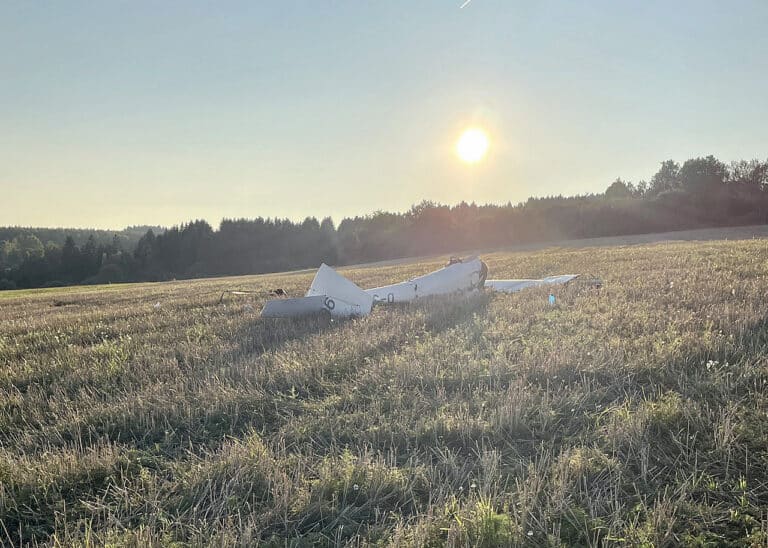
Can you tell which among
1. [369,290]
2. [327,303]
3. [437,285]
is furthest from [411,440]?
[437,285]

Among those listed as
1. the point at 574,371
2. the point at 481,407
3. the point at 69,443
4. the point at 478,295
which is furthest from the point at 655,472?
the point at 478,295

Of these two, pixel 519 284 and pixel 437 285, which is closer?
pixel 437 285

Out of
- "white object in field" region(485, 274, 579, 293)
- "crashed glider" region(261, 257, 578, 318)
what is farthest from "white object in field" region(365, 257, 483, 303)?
"white object in field" region(485, 274, 579, 293)

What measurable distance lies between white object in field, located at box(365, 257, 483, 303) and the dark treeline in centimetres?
5198

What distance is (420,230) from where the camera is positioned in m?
67.4

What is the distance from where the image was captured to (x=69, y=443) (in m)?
2.95

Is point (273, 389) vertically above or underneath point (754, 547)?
above

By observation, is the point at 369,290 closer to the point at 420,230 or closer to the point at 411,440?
the point at 411,440

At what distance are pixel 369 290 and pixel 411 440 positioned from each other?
20.5 feet

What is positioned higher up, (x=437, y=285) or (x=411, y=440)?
(x=437, y=285)

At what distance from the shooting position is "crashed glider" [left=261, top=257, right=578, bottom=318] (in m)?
7.44

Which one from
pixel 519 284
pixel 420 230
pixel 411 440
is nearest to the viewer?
pixel 411 440

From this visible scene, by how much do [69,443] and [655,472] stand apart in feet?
12.1

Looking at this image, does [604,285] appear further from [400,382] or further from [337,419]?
[337,419]
